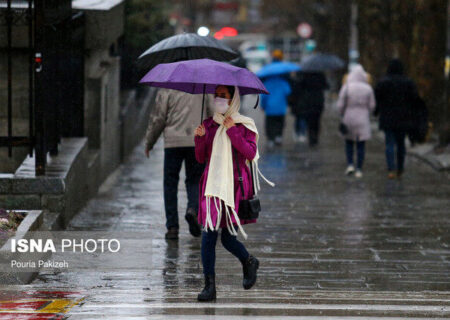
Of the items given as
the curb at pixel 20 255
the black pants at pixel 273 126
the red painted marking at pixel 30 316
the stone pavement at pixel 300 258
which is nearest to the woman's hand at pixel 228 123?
the stone pavement at pixel 300 258

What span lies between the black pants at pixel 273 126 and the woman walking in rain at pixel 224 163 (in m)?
14.1

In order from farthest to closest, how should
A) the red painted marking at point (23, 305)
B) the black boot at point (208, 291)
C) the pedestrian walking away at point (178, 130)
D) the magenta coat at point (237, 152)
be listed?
the pedestrian walking away at point (178, 130)
the black boot at point (208, 291)
the magenta coat at point (237, 152)
the red painted marking at point (23, 305)

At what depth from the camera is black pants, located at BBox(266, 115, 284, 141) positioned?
71.1 ft

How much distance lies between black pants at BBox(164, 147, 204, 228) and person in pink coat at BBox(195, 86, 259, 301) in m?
2.54

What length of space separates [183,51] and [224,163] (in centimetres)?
306

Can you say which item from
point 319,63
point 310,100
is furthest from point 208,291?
point 319,63

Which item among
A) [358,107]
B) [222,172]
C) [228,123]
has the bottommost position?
[358,107]

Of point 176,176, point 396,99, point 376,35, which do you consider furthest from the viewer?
point 376,35

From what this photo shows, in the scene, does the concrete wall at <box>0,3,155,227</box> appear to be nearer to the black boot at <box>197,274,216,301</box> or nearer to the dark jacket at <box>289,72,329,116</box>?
the black boot at <box>197,274,216,301</box>

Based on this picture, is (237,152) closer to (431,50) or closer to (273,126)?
(273,126)

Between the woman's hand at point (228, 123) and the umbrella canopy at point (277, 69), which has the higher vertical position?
the woman's hand at point (228, 123)

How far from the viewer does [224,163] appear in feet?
24.3

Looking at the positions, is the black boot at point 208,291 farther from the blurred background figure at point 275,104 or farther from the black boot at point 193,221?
the blurred background figure at point 275,104

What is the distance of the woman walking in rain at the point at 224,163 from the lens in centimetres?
740
